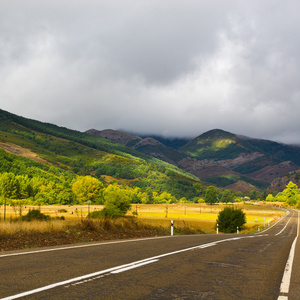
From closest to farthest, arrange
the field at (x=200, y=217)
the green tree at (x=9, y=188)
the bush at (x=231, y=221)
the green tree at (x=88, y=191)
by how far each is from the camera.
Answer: the bush at (x=231, y=221)
the field at (x=200, y=217)
the green tree at (x=9, y=188)
the green tree at (x=88, y=191)

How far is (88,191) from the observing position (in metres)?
146

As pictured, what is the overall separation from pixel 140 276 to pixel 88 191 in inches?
5664

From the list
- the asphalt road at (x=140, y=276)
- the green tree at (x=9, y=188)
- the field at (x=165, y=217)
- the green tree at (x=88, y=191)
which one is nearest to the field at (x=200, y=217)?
the field at (x=165, y=217)

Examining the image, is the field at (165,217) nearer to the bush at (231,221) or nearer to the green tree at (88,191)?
the bush at (231,221)

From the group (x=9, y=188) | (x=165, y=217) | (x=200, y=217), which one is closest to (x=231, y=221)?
(x=165, y=217)

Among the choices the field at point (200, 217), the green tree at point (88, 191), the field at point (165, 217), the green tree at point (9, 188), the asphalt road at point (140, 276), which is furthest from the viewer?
the green tree at point (88, 191)

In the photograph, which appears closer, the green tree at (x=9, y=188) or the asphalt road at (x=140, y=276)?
the asphalt road at (x=140, y=276)

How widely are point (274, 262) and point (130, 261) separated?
4.92 metres

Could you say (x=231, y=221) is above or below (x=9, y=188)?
below

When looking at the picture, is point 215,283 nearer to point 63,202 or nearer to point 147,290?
point 147,290

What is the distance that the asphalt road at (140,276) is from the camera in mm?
5570

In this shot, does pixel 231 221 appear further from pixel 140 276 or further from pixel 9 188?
pixel 9 188

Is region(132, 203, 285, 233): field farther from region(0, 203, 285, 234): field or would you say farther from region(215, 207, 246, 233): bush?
region(215, 207, 246, 233): bush

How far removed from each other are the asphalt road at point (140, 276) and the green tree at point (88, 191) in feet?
456
